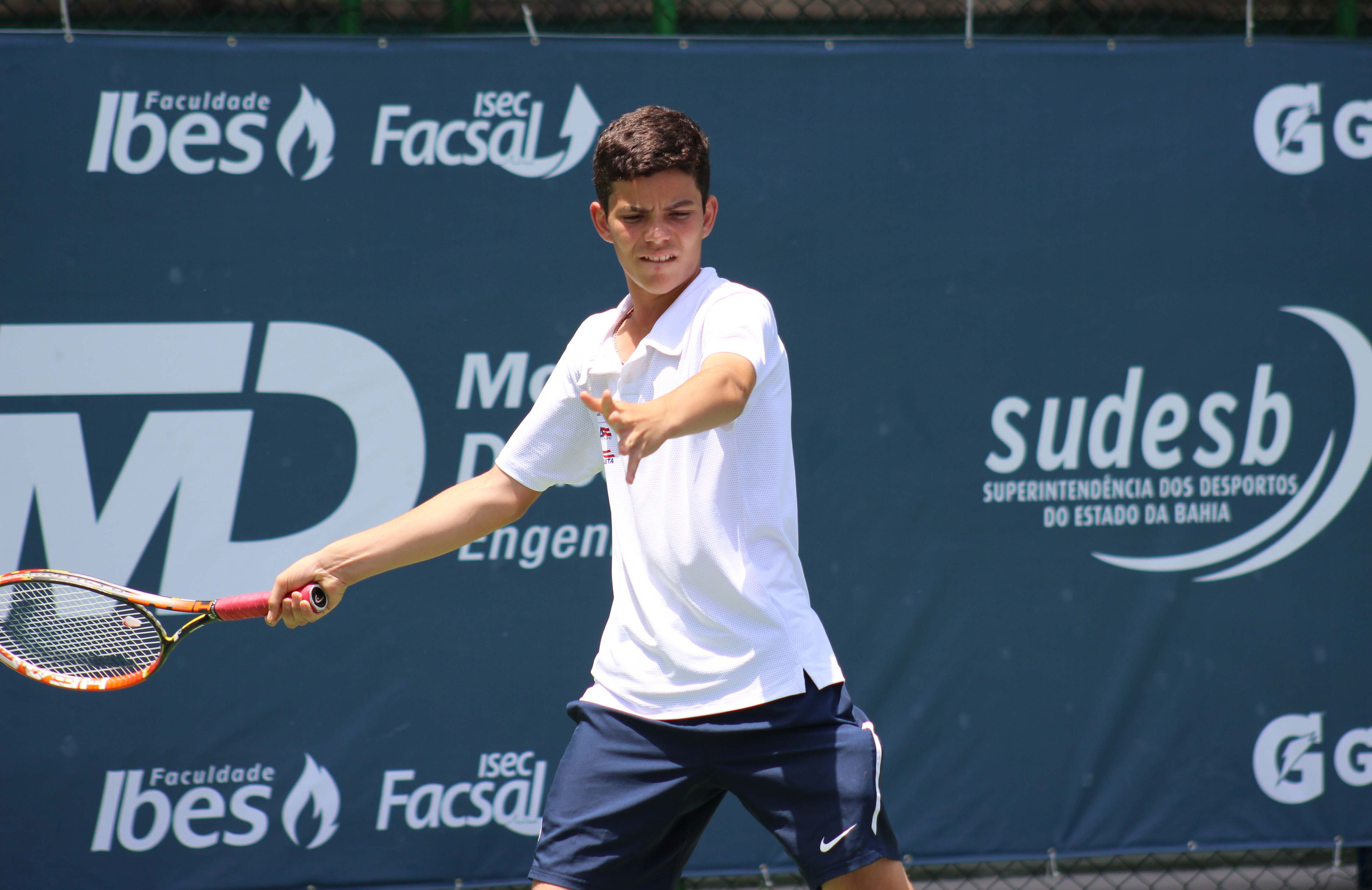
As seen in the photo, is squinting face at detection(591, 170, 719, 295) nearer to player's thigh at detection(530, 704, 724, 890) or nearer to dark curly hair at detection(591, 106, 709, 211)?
dark curly hair at detection(591, 106, 709, 211)

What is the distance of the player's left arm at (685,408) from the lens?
4.63 feet

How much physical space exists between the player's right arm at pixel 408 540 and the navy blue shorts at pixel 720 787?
0.38 metres

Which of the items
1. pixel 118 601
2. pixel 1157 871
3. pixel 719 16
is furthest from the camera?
pixel 1157 871

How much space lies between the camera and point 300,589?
1878mm

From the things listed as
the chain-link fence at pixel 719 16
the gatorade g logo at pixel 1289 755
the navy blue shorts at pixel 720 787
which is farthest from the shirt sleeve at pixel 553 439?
the gatorade g logo at pixel 1289 755

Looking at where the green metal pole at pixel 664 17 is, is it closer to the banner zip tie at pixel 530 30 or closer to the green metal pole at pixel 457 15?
the banner zip tie at pixel 530 30

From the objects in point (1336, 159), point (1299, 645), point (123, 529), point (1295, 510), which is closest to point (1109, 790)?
point (1299, 645)

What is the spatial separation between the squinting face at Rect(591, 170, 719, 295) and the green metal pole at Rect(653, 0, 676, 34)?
1.56m

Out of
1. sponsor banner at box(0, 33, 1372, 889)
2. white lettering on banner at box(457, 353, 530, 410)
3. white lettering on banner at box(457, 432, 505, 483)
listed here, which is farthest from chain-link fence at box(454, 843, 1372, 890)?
white lettering on banner at box(457, 353, 530, 410)

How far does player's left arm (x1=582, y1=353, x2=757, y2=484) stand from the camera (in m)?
1.41

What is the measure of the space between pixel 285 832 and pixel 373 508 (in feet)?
2.83

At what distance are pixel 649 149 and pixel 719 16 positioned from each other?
176 centimetres

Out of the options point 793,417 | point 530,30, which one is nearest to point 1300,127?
point 793,417

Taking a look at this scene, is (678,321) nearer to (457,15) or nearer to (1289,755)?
(457,15)
